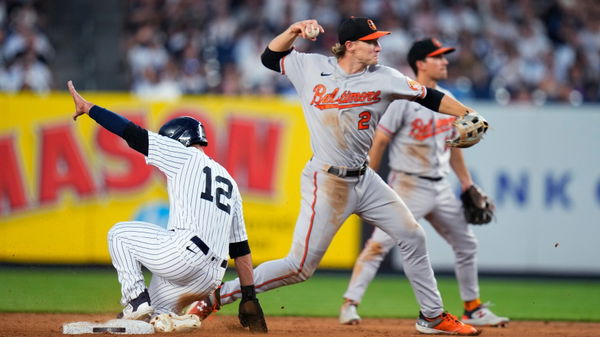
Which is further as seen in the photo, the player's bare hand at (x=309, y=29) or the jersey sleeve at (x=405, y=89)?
the jersey sleeve at (x=405, y=89)

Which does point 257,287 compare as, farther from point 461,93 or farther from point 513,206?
point 461,93

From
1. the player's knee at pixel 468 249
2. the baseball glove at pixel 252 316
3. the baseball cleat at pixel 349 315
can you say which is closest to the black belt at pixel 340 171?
the baseball glove at pixel 252 316

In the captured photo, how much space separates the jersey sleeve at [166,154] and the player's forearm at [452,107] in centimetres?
178

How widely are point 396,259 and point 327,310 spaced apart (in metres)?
3.08

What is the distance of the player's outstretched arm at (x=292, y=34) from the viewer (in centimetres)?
580

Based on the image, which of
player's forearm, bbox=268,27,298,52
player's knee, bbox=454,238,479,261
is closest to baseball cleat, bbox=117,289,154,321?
player's forearm, bbox=268,27,298,52

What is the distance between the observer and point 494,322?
291 inches

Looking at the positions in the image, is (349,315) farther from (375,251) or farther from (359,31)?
(359,31)

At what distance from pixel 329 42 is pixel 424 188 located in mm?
6905

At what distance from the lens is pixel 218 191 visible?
5.85 m

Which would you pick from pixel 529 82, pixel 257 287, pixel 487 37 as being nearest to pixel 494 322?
pixel 257 287

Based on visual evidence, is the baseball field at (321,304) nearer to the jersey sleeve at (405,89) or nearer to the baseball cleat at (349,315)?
the baseball cleat at (349,315)

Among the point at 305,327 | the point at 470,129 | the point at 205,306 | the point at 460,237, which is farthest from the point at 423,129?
the point at 205,306

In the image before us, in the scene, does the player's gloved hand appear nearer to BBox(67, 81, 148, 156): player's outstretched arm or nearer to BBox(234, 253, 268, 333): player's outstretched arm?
BBox(234, 253, 268, 333): player's outstretched arm
